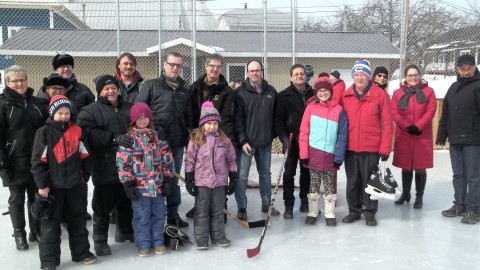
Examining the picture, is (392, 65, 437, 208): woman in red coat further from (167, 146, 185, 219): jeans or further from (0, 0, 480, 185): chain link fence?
(0, 0, 480, 185): chain link fence

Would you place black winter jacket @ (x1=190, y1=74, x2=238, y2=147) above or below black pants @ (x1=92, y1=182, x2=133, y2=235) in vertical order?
above

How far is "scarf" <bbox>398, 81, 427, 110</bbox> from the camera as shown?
4.82 meters

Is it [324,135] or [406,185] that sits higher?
[324,135]

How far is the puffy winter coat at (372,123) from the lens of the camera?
4285 mm

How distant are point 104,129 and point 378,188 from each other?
2581 millimetres

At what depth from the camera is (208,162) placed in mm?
3748

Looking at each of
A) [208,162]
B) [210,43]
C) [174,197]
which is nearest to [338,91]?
[208,162]

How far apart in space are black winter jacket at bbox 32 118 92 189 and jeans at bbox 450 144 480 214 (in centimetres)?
367

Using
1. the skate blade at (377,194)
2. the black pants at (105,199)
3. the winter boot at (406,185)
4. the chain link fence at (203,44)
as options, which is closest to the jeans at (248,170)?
the skate blade at (377,194)

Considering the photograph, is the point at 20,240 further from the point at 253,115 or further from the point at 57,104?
the point at 253,115

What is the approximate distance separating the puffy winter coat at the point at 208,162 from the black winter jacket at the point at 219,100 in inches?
18.6

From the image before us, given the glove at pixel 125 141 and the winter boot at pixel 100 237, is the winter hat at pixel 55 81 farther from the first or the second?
the winter boot at pixel 100 237

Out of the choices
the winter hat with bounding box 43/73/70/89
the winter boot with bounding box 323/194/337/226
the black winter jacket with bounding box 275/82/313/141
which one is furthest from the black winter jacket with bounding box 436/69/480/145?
the winter hat with bounding box 43/73/70/89

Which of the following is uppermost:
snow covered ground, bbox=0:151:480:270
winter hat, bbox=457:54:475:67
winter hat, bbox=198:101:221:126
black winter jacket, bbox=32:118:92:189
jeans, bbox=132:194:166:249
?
winter hat, bbox=457:54:475:67
